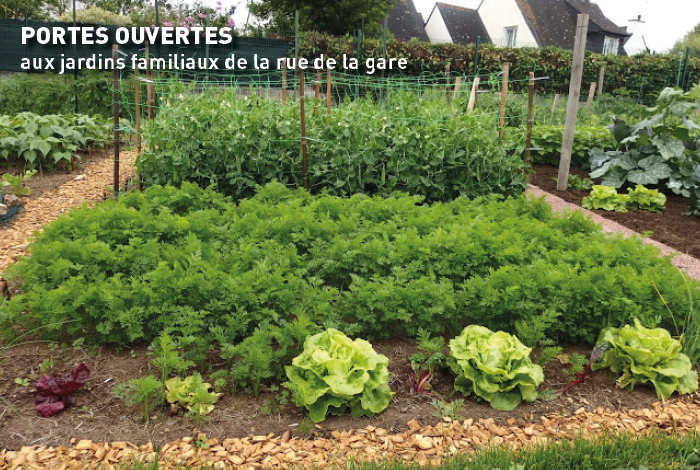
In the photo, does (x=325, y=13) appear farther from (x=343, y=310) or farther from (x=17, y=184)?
(x=343, y=310)

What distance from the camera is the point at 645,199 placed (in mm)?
6863

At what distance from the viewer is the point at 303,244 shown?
403cm

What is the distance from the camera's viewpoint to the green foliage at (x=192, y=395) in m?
2.73

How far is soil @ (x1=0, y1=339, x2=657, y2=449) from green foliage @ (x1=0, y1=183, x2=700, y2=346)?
0.53 feet

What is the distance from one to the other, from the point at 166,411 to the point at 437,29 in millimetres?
31517

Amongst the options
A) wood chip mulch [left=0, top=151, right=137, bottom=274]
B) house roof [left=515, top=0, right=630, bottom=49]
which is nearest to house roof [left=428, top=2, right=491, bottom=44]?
house roof [left=515, top=0, right=630, bottom=49]

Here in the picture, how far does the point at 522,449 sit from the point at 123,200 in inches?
146

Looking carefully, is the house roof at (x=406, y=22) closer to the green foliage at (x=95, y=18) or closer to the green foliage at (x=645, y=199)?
the green foliage at (x=95, y=18)

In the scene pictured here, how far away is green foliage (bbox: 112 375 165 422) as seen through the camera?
8.73 feet

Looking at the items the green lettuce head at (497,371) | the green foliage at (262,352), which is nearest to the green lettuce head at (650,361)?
the green lettuce head at (497,371)

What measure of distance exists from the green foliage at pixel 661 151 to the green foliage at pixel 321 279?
3.59m

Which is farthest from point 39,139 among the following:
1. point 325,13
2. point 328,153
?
point 325,13

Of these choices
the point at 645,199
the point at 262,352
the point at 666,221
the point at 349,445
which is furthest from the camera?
the point at 645,199

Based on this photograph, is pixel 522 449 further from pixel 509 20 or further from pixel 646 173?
pixel 509 20
